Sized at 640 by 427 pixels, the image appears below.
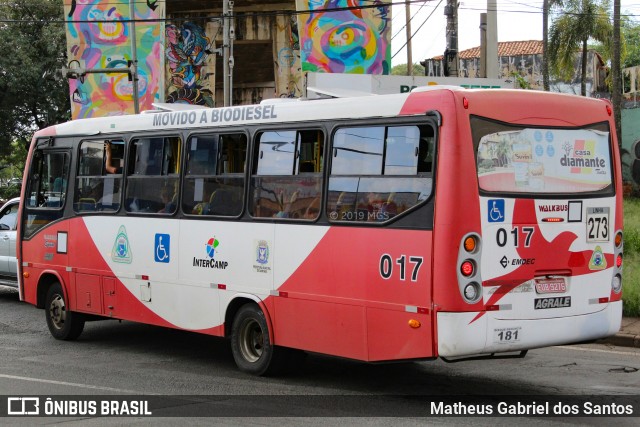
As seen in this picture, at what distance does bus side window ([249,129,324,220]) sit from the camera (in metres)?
9.54

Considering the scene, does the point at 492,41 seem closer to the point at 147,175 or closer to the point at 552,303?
the point at 147,175

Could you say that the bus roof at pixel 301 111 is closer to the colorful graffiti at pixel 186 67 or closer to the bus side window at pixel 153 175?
the bus side window at pixel 153 175

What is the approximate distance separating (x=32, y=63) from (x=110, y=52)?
456 inches

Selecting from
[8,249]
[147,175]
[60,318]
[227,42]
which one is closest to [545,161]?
[147,175]

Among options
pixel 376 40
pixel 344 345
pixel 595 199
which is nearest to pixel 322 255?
pixel 344 345

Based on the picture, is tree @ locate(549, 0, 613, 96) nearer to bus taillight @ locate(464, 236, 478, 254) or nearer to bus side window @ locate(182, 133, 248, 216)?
bus side window @ locate(182, 133, 248, 216)

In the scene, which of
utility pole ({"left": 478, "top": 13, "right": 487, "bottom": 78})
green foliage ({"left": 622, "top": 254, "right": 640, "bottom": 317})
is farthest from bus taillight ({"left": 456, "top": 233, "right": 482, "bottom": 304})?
utility pole ({"left": 478, "top": 13, "right": 487, "bottom": 78})

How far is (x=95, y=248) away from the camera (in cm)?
1254

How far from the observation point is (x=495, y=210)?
828cm

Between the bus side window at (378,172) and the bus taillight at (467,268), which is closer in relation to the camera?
the bus taillight at (467,268)

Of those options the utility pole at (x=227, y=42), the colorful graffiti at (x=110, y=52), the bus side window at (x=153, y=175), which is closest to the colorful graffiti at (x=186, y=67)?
the colorful graffiti at (x=110, y=52)

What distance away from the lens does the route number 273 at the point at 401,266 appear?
27.2 ft

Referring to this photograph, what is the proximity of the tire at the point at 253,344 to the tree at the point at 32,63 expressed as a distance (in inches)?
1413

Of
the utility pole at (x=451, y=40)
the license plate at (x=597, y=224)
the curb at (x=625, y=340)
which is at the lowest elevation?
the curb at (x=625, y=340)
